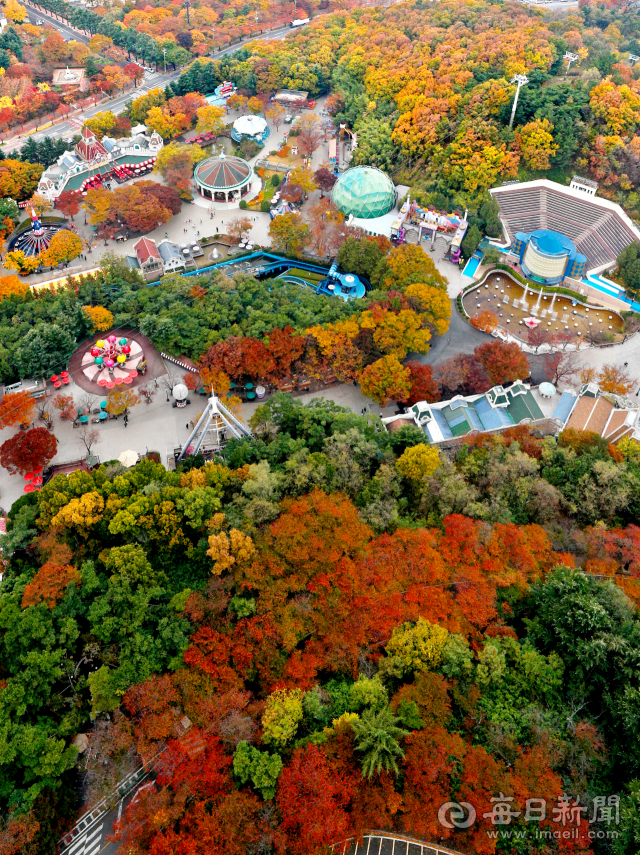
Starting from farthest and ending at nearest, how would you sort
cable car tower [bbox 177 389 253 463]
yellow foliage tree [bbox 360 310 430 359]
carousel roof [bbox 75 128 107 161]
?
1. carousel roof [bbox 75 128 107 161]
2. yellow foliage tree [bbox 360 310 430 359]
3. cable car tower [bbox 177 389 253 463]

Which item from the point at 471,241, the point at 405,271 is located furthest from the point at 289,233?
the point at 471,241

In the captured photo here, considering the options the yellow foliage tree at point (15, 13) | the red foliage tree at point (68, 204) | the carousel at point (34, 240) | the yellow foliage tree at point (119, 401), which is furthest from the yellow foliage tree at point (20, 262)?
the yellow foliage tree at point (15, 13)

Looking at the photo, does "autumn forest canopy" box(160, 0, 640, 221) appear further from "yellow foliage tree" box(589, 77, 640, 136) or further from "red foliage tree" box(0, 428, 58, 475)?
"red foliage tree" box(0, 428, 58, 475)

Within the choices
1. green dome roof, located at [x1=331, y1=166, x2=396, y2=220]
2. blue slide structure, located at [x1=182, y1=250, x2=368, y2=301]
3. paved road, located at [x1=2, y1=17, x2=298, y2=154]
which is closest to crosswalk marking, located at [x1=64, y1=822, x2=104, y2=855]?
blue slide structure, located at [x1=182, y1=250, x2=368, y2=301]

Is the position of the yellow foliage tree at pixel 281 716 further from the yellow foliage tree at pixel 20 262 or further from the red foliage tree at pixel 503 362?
the yellow foliage tree at pixel 20 262

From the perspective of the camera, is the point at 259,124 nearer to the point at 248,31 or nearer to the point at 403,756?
the point at 248,31

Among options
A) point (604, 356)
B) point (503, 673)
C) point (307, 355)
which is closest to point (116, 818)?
point (503, 673)
